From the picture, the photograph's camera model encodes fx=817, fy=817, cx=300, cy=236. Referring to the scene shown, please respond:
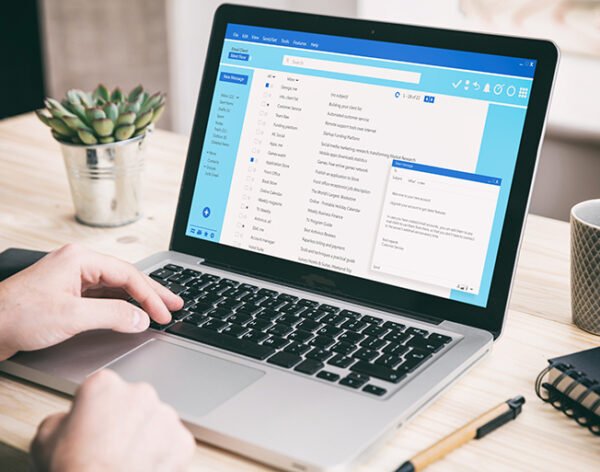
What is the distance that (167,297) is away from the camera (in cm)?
92

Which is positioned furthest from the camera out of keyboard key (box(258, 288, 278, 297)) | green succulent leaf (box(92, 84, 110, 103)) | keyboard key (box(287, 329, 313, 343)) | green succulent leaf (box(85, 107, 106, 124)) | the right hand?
green succulent leaf (box(92, 84, 110, 103))

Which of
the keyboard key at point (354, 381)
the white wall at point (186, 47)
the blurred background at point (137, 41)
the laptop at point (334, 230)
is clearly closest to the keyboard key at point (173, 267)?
the laptop at point (334, 230)

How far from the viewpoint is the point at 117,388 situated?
687 millimetres

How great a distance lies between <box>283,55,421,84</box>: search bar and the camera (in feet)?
3.12

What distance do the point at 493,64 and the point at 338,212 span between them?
0.80ft

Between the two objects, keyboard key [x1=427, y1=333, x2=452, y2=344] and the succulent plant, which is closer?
keyboard key [x1=427, y1=333, x2=452, y2=344]

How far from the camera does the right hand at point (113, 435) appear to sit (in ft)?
2.08

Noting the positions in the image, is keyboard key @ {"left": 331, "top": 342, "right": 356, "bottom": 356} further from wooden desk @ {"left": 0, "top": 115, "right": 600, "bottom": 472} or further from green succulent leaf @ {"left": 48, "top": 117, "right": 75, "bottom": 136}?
green succulent leaf @ {"left": 48, "top": 117, "right": 75, "bottom": 136}

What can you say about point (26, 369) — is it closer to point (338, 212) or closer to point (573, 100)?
point (338, 212)

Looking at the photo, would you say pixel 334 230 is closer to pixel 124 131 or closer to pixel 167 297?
pixel 167 297

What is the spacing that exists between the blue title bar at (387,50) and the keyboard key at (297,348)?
1.18ft

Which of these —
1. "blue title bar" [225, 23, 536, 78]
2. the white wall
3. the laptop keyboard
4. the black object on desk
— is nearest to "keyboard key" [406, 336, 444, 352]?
the laptop keyboard

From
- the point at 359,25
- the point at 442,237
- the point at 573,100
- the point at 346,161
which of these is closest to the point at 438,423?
the point at 442,237

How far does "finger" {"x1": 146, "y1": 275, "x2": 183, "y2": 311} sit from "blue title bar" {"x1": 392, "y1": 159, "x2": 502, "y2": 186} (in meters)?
0.29
